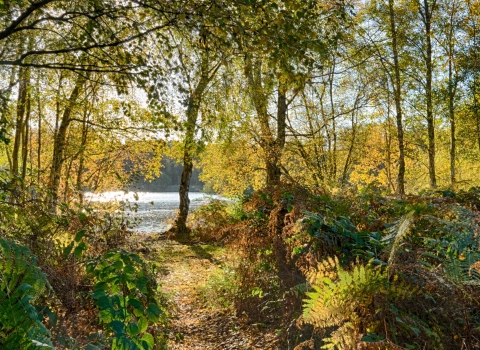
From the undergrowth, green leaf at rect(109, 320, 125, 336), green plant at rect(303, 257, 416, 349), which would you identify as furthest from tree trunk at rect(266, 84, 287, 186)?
green leaf at rect(109, 320, 125, 336)

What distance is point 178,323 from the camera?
5059mm

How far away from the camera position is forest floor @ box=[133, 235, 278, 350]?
168 inches

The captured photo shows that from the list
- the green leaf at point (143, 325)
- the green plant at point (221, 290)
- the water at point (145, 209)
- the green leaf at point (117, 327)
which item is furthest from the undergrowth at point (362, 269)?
the water at point (145, 209)

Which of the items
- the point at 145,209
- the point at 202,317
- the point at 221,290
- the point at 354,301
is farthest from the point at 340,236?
the point at 145,209

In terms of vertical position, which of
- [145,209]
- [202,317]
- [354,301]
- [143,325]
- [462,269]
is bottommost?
[202,317]

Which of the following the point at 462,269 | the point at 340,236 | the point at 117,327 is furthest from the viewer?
the point at 340,236

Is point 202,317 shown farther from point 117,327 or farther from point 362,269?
point 117,327

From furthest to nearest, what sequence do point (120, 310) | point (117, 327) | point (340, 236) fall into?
point (340, 236) → point (120, 310) → point (117, 327)

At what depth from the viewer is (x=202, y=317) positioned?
5.28m

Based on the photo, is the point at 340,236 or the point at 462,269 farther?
the point at 340,236

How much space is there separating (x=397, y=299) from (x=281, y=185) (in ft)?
8.54

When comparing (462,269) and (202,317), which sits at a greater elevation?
(462,269)

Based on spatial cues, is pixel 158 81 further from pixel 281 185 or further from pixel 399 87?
pixel 399 87

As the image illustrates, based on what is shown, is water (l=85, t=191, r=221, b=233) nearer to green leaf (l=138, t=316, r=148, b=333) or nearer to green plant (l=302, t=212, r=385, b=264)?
green plant (l=302, t=212, r=385, b=264)
